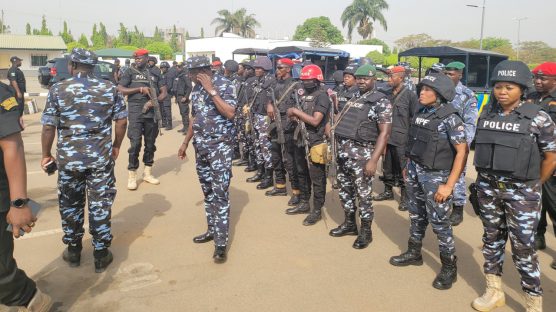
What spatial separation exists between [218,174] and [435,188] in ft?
6.12

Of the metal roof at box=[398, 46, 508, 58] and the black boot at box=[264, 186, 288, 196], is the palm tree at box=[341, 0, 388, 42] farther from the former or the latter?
the black boot at box=[264, 186, 288, 196]

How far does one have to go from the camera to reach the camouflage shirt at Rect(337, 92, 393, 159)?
3.79 m

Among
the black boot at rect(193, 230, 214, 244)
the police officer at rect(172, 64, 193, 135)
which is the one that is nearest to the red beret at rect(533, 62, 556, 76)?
the black boot at rect(193, 230, 214, 244)

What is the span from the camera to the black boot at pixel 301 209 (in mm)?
5039

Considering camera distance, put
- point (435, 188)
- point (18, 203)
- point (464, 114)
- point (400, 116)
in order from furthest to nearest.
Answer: point (400, 116), point (464, 114), point (435, 188), point (18, 203)

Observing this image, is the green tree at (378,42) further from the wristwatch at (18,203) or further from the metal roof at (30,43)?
the wristwatch at (18,203)

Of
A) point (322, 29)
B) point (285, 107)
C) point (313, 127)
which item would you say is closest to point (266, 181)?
point (285, 107)

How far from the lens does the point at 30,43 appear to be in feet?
143

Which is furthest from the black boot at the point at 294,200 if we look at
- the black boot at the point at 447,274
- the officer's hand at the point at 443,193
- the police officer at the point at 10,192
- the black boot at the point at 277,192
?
the police officer at the point at 10,192

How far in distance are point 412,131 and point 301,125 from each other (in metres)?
1.52

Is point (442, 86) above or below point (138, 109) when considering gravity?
above

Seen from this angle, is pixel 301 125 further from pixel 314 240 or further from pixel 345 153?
pixel 314 240

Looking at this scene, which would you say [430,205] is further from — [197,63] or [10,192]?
[10,192]

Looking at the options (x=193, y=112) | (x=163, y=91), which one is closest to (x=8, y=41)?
(x=163, y=91)
